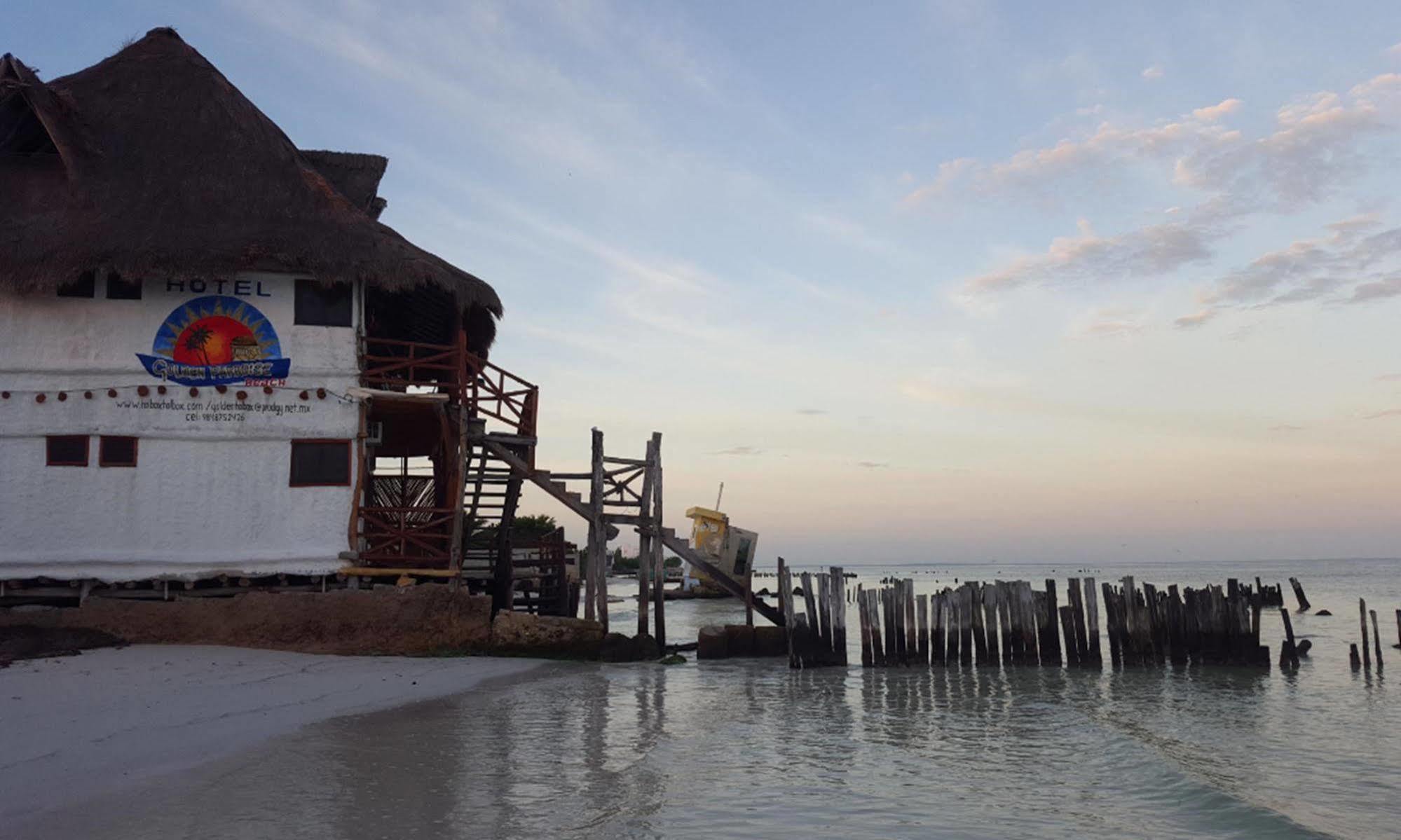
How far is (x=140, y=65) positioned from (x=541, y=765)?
17.3 meters

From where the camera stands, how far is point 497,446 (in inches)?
763

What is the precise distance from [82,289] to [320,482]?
524 cm

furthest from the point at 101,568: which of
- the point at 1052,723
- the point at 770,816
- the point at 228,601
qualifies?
the point at 1052,723

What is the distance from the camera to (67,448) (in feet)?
56.1

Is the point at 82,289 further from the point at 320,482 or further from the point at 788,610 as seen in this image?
the point at 788,610

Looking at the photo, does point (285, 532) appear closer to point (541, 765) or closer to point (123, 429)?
point (123, 429)

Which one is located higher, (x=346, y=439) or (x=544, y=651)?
(x=346, y=439)

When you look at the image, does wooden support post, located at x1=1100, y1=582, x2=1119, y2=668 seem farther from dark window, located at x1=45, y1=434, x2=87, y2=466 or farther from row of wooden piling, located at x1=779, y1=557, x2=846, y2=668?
dark window, located at x1=45, y1=434, x2=87, y2=466

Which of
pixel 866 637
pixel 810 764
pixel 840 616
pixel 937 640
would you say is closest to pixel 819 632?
pixel 840 616

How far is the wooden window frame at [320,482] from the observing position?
17672mm

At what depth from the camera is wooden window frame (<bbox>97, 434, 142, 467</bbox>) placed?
56.1 feet

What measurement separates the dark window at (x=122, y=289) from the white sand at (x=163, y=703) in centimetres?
607

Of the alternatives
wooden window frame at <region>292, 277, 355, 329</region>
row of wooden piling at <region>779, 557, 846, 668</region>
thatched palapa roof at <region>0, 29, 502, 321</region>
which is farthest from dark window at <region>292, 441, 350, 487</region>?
row of wooden piling at <region>779, 557, 846, 668</region>

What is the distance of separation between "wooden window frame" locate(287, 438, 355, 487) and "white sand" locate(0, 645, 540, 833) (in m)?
2.99
